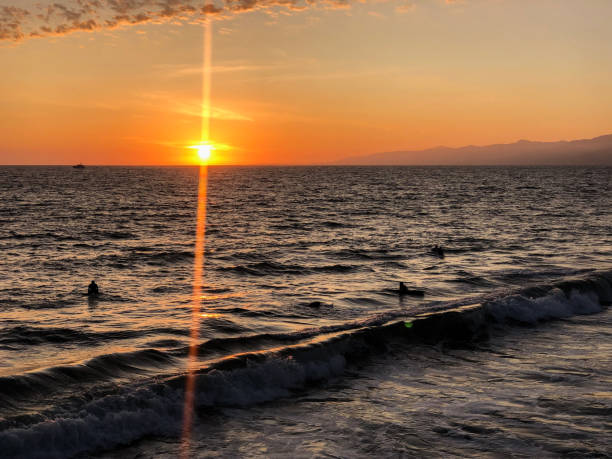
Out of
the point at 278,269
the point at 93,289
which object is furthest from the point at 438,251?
the point at 93,289

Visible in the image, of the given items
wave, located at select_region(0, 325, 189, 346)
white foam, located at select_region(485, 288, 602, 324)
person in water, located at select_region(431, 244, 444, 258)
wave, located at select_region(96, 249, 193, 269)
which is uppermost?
person in water, located at select_region(431, 244, 444, 258)

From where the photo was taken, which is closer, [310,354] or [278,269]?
[310,354]

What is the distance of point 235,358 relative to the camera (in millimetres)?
13062

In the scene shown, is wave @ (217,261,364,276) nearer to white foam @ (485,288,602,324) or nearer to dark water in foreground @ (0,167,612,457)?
dark water in foreground @ (0,167,612,457)

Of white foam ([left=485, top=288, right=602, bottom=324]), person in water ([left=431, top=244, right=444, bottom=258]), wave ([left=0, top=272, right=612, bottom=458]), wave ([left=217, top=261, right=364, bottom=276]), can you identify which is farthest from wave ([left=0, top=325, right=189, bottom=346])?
person in water ([left=431, top=244, right=444, bottom=258])

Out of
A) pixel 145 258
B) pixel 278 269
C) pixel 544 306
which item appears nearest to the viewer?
pixel 544 306

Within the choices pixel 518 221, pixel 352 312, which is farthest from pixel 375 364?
pixel 518 221

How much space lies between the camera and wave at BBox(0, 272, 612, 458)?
374 inches

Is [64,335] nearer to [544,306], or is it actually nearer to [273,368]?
[273,368]

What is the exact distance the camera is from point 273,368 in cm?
1289

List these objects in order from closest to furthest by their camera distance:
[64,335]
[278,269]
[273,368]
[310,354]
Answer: [273,368], [310,354], [64,335], [278,269]

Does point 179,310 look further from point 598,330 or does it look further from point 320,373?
point 598,330

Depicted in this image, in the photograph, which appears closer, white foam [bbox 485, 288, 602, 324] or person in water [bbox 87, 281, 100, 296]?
white foam [bbox 485, 288, 602, 324]

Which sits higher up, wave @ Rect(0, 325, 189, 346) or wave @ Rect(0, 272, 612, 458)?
wave @ Rect(0, 272, 612, 458)
